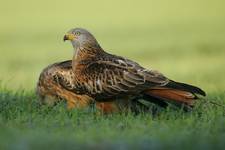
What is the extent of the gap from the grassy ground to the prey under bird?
242 mm

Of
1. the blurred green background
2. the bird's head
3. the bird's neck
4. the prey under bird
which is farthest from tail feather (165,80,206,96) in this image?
the blurred green background

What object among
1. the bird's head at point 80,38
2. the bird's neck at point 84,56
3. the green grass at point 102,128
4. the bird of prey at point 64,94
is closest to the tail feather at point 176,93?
the green grass at point 102,128

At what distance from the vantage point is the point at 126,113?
34.8 feet

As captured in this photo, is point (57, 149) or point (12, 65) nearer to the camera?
point (57, 149)

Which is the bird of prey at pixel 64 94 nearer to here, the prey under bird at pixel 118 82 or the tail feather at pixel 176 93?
the prey under bird at pixel 118 82

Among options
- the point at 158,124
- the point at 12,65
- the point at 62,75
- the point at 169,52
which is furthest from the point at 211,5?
the point at 158,124

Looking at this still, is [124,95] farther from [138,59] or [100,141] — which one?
[138,59]

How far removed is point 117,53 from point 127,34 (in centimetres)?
476

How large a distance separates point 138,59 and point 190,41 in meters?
3.82

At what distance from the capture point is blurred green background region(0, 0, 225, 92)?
18422mm

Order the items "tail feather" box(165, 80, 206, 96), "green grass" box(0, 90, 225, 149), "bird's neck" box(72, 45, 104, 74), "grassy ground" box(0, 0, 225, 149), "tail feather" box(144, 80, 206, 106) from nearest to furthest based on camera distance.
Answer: "green grass" box(0, 90, 225, 149) < "grassy ground" box(0, 0, 225, 149) < "tail feather" box(165, 80, 206, 96) < "tail feather" box(144, 80, 206, 106) < "bird's neck" box(72, 45, 104, 74)

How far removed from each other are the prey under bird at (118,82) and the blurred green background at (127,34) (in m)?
2.41

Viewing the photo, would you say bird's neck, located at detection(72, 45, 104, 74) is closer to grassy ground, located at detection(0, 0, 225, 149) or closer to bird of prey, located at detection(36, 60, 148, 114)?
bird of prey, located at detection(36, 60, 148, 114)

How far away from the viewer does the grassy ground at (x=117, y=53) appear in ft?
26.7
